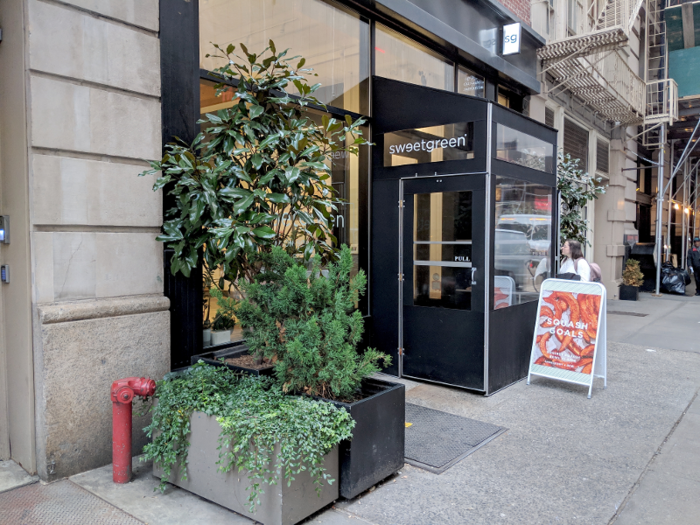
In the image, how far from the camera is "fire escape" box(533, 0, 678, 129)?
10.2 meters

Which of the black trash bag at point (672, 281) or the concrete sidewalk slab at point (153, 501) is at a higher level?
the black trash bag at point (672, 281)

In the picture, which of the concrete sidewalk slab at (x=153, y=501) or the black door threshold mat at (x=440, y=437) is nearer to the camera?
the concrete sidewalk slab at (x=153, y=501)

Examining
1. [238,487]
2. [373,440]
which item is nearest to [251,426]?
[238,487]

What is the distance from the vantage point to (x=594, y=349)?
6.07m

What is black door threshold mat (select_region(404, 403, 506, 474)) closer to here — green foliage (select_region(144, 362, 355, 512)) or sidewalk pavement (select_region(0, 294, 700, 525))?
sidewalk pavement (select_region(0, 294, 700, 525))

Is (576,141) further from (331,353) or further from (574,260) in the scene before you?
(331,353)

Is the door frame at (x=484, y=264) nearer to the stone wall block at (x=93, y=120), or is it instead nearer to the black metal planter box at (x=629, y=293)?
the stone wall block at (x=93, y=120)

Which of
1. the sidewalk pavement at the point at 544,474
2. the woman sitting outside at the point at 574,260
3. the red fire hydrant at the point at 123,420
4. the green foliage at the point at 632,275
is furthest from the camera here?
the green foliage at the point at 632,275

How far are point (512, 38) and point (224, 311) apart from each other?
7459 mm

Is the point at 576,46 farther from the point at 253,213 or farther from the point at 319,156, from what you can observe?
the point at 253,213

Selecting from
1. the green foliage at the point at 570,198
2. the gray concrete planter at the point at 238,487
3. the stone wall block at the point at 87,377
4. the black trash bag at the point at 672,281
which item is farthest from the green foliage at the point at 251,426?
the black trash bag at the point at 672,281

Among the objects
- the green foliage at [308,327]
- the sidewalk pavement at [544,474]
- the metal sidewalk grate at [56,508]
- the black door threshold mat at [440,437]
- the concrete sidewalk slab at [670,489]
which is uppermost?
the green foliage at [308,327]

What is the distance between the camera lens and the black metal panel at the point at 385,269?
6.65 meters

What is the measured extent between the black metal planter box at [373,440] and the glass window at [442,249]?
2486 mm
